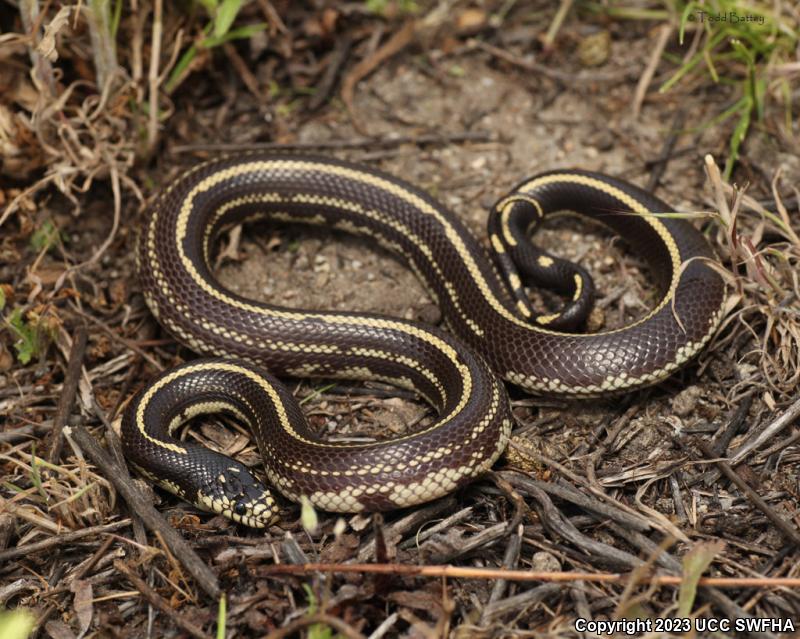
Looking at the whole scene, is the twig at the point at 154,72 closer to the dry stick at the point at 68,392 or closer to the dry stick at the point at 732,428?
the dry stick at the point at 68,392

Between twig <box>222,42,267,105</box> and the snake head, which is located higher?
twig <box>222,42,267,105</box>

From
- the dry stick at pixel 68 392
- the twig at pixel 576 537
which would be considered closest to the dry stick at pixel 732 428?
the twig at pixel 576 537

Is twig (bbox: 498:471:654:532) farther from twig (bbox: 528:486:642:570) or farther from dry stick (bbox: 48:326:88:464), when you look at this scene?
dry stick (bbox: 48:326:88:464)

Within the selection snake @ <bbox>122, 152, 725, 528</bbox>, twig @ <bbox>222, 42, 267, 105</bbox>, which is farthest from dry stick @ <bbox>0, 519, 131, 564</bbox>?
twig @ <bbox>222, 42, 267, 105</bbox>

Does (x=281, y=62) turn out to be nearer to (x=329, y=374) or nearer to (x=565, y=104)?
(x=565, y=104)

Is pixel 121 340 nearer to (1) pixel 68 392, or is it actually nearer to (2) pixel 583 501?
(1) pixel 68 392

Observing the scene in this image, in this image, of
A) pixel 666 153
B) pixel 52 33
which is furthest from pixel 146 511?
pixel 666 153
